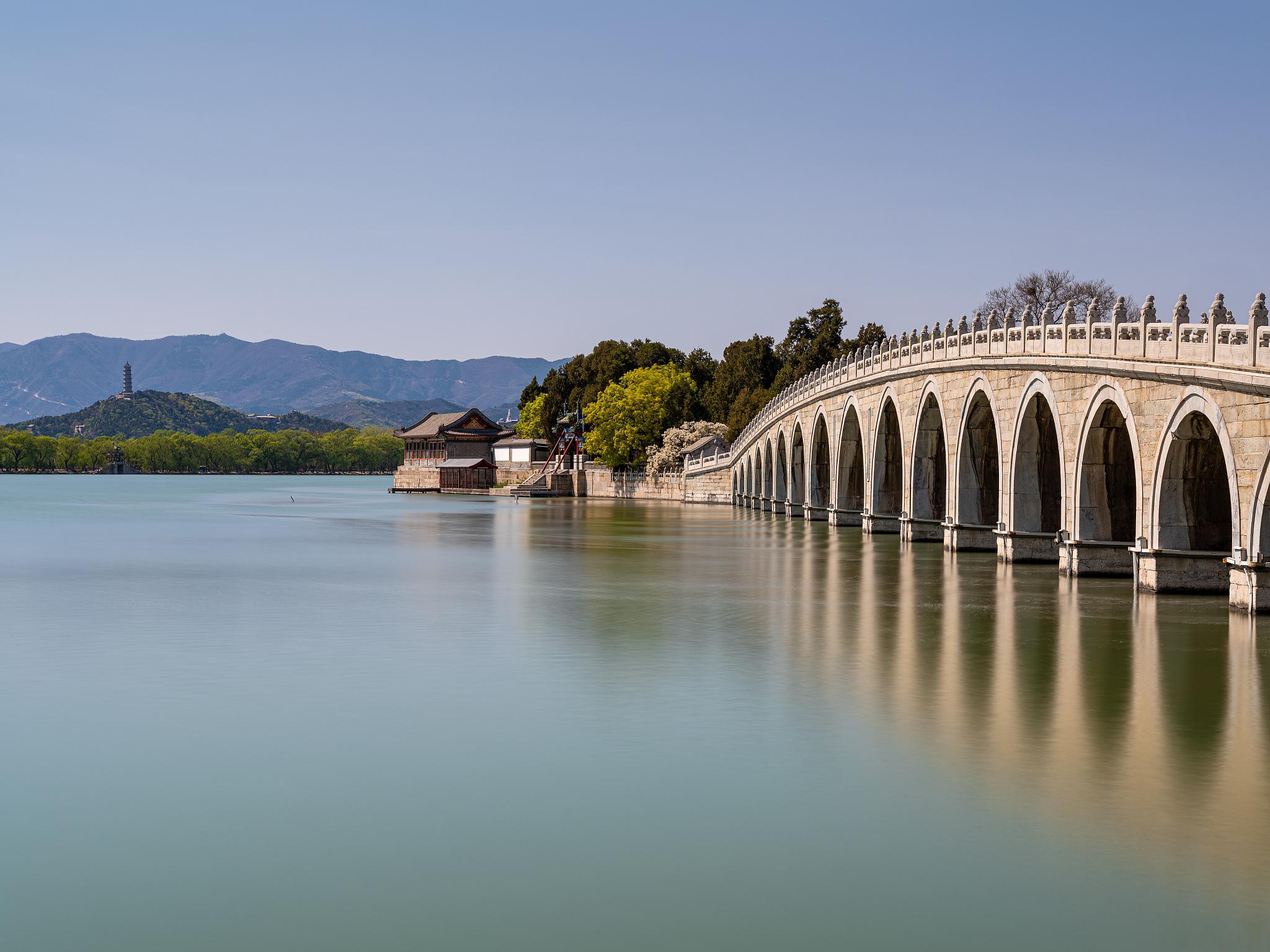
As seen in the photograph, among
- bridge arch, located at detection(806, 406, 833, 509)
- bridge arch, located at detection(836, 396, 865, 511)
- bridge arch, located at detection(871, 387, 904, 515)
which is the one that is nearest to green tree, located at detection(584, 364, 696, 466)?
bridge arch, located at detection(806, 406, 833, 509)

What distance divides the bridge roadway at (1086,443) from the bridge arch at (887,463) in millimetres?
72

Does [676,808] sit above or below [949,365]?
below

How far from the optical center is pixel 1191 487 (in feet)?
85.8

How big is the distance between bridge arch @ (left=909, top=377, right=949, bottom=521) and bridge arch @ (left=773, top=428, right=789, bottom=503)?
2420 centimetres

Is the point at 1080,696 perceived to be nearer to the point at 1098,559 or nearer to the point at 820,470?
the point at 1098,559

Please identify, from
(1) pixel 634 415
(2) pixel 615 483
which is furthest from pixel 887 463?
(2) pixel 615 483

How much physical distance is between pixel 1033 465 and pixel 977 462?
16.1ft

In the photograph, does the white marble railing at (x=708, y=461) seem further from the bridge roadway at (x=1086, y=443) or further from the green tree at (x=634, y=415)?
the bridge roadway at (x=1086, y=443)

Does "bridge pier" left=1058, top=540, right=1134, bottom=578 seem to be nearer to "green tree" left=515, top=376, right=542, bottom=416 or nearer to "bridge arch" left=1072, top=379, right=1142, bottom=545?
"bridge arch" left=1072, top=379, right=1142, bottom=545

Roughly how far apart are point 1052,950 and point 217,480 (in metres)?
187

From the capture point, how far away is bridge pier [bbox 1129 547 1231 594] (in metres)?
26.5

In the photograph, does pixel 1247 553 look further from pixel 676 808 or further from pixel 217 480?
pixel 217 480

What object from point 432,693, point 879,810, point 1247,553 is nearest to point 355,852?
point 879,810

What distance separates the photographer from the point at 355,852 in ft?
35.1
